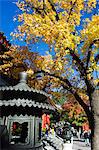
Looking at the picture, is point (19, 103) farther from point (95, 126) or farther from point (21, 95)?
point (95, 126)

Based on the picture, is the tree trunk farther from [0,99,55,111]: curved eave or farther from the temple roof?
[0,99,55,111]: curved eave

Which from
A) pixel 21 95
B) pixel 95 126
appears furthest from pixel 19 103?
pixel 95 126

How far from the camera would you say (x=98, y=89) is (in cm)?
1123

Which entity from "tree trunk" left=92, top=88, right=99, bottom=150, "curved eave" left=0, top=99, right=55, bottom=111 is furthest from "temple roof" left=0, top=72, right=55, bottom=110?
"tree trunk" left=92, top=88, right=99, bottom=150

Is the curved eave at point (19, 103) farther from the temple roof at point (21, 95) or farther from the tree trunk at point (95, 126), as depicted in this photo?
the tree trunk at point (95, 126)

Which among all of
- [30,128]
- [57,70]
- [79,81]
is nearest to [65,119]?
[79,81]

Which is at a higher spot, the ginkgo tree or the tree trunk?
the ginkgo tree

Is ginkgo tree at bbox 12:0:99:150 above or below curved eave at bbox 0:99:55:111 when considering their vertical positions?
above

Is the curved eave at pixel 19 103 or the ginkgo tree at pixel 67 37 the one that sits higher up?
the ginkgo tree at pixel 67 37

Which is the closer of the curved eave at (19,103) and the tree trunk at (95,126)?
the curved eave at (19,103)

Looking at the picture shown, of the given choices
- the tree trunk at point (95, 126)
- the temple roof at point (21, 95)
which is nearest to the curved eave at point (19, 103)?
the temple roof at point (21, 95)

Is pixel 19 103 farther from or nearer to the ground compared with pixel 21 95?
nearer to the ground

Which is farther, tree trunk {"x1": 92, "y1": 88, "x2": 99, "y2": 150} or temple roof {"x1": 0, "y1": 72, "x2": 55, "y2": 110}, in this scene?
tree trunk {"x1": 92, "y1": 88, "x2": 99, "y2": 150}

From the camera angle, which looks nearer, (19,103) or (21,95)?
(19,103)
